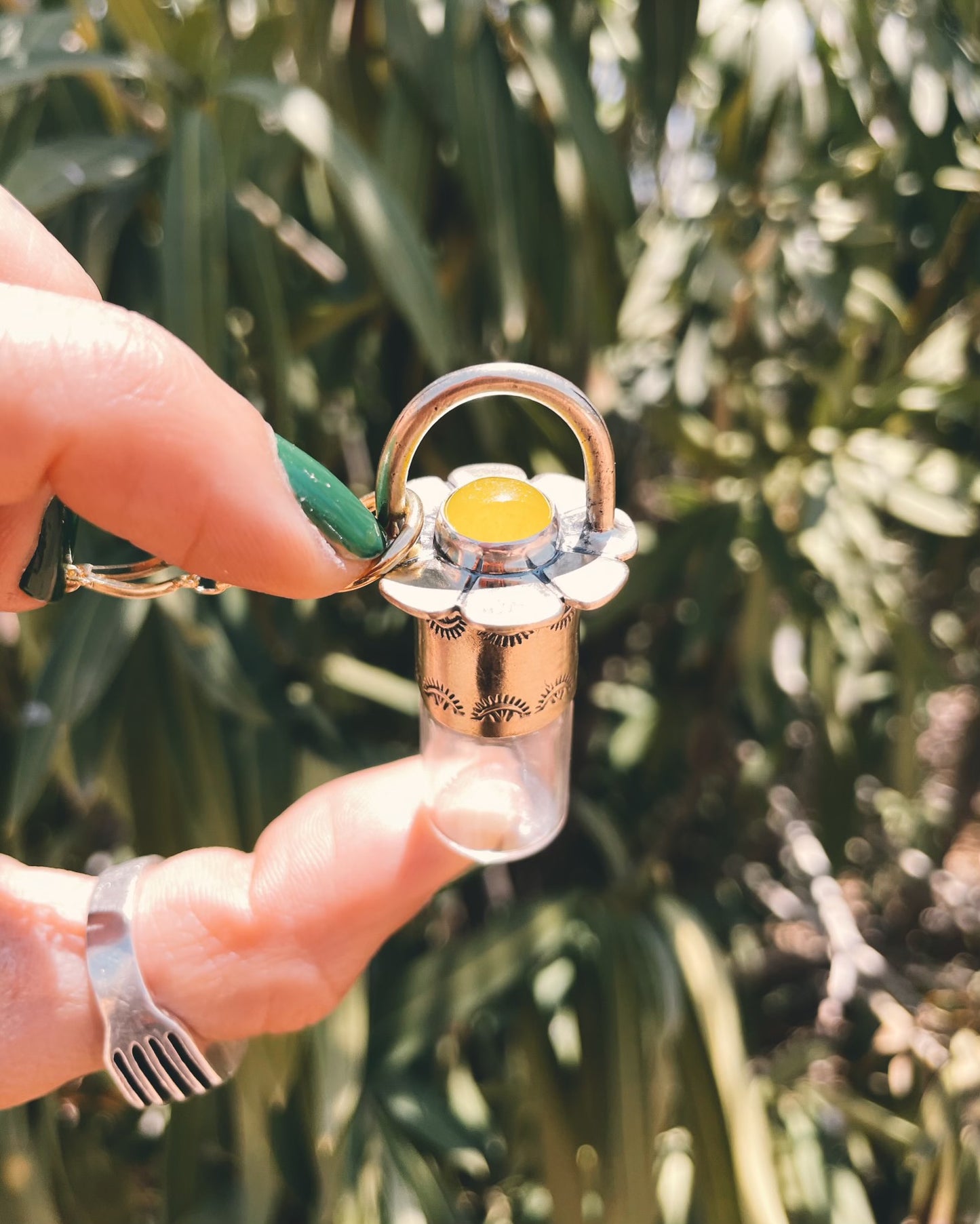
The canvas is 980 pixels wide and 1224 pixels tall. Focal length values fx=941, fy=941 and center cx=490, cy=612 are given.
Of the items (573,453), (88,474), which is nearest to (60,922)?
(88,474)

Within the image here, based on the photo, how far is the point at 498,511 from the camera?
1.05ft

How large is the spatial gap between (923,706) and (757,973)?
→ 345 mm

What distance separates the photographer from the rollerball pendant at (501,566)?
0.98 ft

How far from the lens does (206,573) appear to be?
0.93 feet

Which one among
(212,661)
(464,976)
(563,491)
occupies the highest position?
(563,491)

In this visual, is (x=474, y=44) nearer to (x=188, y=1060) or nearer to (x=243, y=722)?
(x=243, y=722)

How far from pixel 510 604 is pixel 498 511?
0.04 meters

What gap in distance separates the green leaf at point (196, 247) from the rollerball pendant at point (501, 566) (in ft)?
0.66

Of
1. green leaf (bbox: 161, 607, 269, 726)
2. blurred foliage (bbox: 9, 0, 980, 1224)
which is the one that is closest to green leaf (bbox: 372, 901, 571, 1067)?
A: blurred foliage (bbox: 9, 0, 980, 1224)

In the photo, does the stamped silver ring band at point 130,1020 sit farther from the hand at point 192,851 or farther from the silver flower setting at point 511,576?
the silver flower setting at point 511,576

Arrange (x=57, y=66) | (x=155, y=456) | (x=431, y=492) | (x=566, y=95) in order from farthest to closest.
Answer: (x=566, y=95) → (x=57, y=66) → (x=431, y=492) → (x=155, y=456)

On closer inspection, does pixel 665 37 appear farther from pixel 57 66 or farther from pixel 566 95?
pixel 57 66

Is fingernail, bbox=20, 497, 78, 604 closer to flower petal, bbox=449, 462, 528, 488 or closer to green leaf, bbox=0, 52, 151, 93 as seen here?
flower petal, bbox=449, 462, 528, 488

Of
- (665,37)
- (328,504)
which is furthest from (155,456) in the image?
(665,37)
